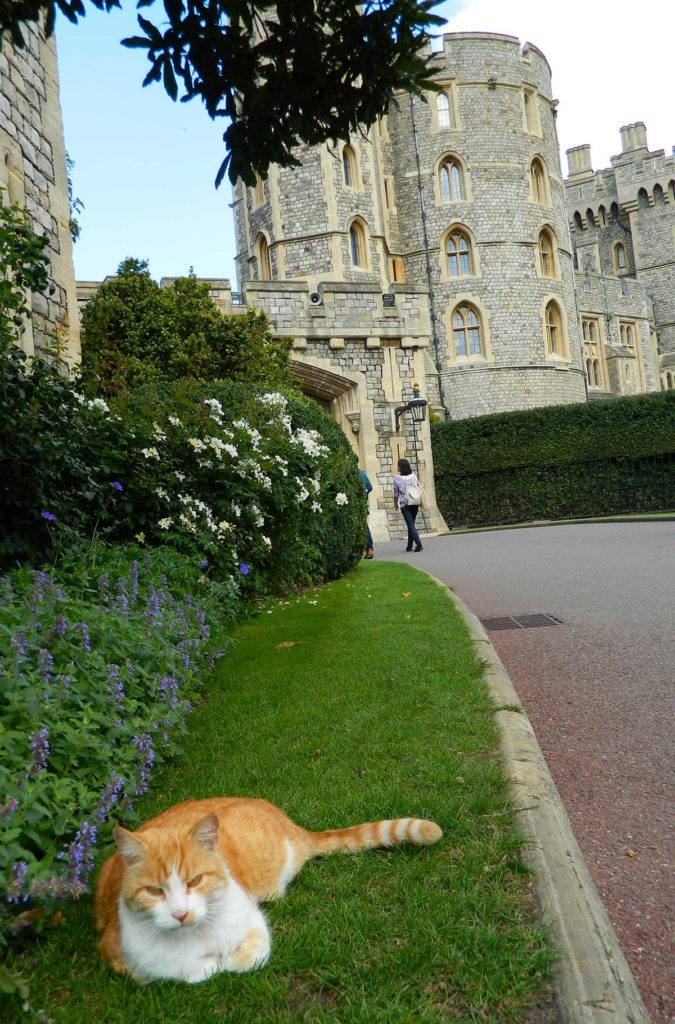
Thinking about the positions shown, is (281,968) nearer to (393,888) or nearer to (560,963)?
(393,888)

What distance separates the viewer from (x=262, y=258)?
103 feet

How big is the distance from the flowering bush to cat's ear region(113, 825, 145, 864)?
0.20 meters

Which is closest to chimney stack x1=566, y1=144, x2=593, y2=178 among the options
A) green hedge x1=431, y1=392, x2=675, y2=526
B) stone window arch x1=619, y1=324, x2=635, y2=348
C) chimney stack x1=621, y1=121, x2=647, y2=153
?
chimney stack x1=621, y1=121, x2=647, y2=153

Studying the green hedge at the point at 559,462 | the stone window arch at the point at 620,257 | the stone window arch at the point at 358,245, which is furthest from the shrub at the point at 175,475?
the stone window arch at the point at 620,257

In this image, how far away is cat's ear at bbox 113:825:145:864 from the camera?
2094 millimetres

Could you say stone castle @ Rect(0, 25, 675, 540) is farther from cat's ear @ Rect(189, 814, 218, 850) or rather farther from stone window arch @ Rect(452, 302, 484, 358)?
cat's ear @ Rect(189, 814, 218, 850)

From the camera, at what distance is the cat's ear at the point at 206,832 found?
2164mm

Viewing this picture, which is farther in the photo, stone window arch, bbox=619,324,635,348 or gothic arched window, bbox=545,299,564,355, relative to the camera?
stone window arch, bbox=619,324,635,348

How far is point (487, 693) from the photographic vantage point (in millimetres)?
4453

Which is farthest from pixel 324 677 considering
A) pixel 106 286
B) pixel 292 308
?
pixel 292 308

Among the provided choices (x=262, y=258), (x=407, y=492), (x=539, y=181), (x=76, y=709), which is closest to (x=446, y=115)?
(x=539, y=181)

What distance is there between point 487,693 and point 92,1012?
283cm

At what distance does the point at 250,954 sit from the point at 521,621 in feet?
18.6

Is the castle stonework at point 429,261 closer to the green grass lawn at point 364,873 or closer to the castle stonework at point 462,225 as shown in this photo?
the castle stonework at point 462,225
